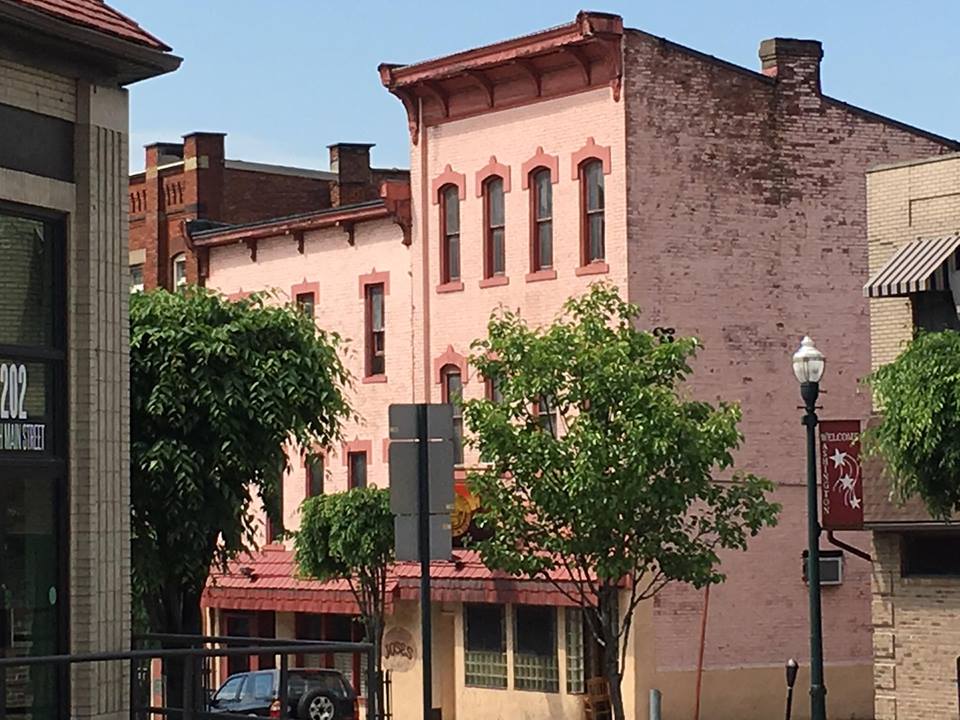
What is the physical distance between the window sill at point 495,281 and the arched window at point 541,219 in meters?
0.79

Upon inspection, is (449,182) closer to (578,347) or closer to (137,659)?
(578,347)

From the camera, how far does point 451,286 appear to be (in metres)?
43.0

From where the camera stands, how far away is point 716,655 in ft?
130

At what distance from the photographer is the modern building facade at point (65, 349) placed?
1597 cm

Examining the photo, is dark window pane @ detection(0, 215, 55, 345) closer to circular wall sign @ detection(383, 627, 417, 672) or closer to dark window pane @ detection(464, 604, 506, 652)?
dark window pane @ detection(464, 604, 506, 652)

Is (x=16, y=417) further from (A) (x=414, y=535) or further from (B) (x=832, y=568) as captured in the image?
(B) (x=832, y=568)

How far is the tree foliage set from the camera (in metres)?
30.0

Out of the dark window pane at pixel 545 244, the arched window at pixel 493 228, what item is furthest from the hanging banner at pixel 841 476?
the arched window at pixel 493 228

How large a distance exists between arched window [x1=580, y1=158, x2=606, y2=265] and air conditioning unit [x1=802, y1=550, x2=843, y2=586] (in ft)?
23.6

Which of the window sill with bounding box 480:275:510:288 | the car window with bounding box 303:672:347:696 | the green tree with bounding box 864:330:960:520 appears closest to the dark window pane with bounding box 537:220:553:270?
the window sill with bounding box 480:275:510:288

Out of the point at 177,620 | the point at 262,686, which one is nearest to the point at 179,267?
the point at 262,686

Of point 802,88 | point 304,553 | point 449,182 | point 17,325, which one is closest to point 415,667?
point 304,553

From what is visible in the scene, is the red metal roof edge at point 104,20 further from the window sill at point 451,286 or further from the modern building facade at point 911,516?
the window sill at point 451,286

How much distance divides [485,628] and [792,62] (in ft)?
41.4
